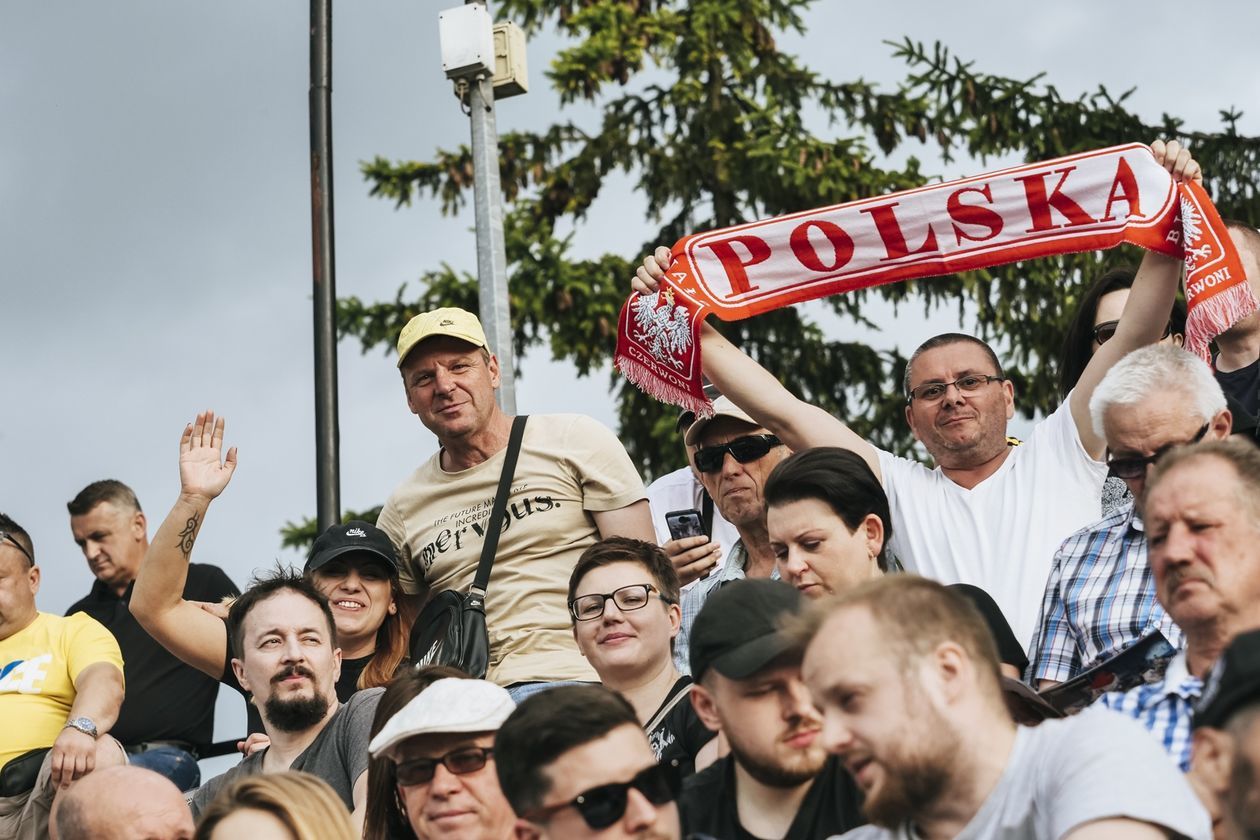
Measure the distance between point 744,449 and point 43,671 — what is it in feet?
10.7

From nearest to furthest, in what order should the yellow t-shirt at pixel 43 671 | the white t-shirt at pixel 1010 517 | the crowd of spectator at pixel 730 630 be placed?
the crowd of spectator at pixel 730 630 → the white t-shirt at pixel 1010 517 → the yellow t-shirt at pixel 43 671

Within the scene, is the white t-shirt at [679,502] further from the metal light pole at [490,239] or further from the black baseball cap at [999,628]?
the black baseball cap at [999,628]

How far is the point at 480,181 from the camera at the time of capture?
934 cm

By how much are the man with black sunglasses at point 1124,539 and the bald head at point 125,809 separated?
101 inches

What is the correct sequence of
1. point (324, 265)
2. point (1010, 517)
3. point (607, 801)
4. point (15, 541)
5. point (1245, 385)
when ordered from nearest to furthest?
point (607, 801), point (1010, 517), point (1245, 385), point (15, 541), point (324, 265)

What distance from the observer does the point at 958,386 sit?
217 inches

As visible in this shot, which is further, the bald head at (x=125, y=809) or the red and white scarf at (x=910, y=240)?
the red and white scarf at (x=910, y=240)

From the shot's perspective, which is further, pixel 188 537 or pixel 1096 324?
pixel 188 537

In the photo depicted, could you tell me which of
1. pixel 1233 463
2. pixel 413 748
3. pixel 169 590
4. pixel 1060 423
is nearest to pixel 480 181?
pixel 169 590

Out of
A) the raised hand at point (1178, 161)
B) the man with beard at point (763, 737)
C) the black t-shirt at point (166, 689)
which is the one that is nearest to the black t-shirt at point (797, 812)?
the man with beard at point (763, 737)

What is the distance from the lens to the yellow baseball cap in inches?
246

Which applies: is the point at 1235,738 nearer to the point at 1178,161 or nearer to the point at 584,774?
the point at 584,774

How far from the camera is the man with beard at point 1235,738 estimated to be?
92.6 inches

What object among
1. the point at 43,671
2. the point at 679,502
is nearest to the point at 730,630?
the point at 679,502
